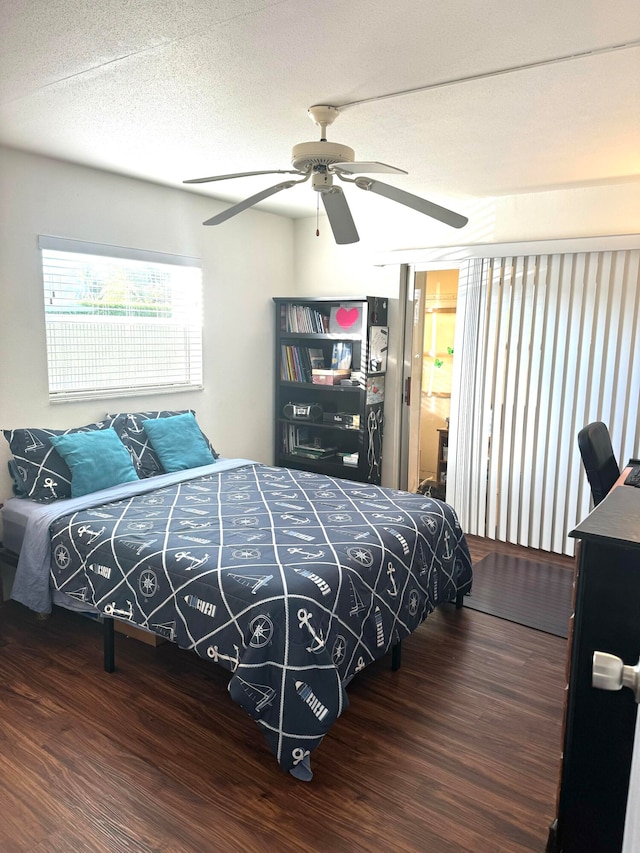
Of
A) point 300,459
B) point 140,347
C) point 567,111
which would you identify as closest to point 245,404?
point 300,459

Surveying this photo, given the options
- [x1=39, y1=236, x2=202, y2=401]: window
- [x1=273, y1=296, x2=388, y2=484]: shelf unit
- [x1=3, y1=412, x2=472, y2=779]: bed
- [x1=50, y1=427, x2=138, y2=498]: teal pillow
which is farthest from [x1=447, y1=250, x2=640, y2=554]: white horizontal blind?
[x1=50, y1=427, x2=138, y2=498]: teal pillow

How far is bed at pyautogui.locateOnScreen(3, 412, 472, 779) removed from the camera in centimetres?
211

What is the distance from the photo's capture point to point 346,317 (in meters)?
4.79

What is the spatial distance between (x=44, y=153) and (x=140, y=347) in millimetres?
1278

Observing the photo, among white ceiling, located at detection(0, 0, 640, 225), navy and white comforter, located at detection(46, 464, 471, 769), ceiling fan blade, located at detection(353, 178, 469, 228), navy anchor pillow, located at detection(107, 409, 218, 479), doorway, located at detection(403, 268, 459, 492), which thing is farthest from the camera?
doorway, located at detection(403, 268, 459, 492)

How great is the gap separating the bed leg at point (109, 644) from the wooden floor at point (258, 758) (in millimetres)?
55

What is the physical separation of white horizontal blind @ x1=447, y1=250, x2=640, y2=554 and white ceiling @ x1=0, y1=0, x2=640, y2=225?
720 mm

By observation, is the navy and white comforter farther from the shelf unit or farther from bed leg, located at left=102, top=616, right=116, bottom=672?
the shelf unit

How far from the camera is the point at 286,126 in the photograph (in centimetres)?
283

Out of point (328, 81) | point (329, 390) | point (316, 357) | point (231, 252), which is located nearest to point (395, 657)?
point (328, 81)

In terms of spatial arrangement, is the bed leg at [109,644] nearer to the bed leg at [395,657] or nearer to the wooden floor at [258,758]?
the wooden floor at [258,758]

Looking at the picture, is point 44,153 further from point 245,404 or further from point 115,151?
point 245,404

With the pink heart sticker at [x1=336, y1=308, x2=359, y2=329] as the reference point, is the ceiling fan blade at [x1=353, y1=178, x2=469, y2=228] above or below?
above

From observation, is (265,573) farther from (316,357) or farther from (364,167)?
(316,357)
